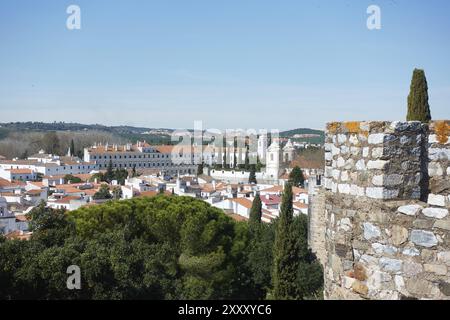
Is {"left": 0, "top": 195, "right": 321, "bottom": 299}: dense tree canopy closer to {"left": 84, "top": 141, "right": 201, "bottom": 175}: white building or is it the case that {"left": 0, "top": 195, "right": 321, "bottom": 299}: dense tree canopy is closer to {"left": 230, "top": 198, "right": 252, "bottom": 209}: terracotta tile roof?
{"left": 230, "top": 198, "right": 252, "bottom": 209}: terracotta tile roof

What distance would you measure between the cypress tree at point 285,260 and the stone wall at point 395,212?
628 inches

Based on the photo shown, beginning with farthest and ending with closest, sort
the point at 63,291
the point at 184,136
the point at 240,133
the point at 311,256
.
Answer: the point at 184,136, the point at 240,133, the point at 311,256, the point at 63,291

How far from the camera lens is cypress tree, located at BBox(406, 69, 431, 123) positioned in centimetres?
1378

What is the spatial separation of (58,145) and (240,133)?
47.9 m

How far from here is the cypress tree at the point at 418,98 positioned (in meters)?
13.8

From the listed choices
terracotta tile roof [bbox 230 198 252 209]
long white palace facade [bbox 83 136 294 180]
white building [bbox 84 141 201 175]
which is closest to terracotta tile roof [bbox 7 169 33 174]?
long white palace facade [bbox 83 136 294 180]

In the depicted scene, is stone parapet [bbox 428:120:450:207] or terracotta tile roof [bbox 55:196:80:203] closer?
stone parapet [bbox 428:120:450:207]

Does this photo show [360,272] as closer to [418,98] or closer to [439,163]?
[439,163]

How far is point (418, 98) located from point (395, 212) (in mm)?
11366

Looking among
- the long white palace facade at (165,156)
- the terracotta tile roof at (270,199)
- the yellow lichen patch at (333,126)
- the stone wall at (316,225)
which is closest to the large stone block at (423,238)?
the yellow lichen patch at (333,126)

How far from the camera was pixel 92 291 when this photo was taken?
15070 millimetres

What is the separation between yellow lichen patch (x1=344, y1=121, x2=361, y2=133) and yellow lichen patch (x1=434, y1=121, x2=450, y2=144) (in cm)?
53
